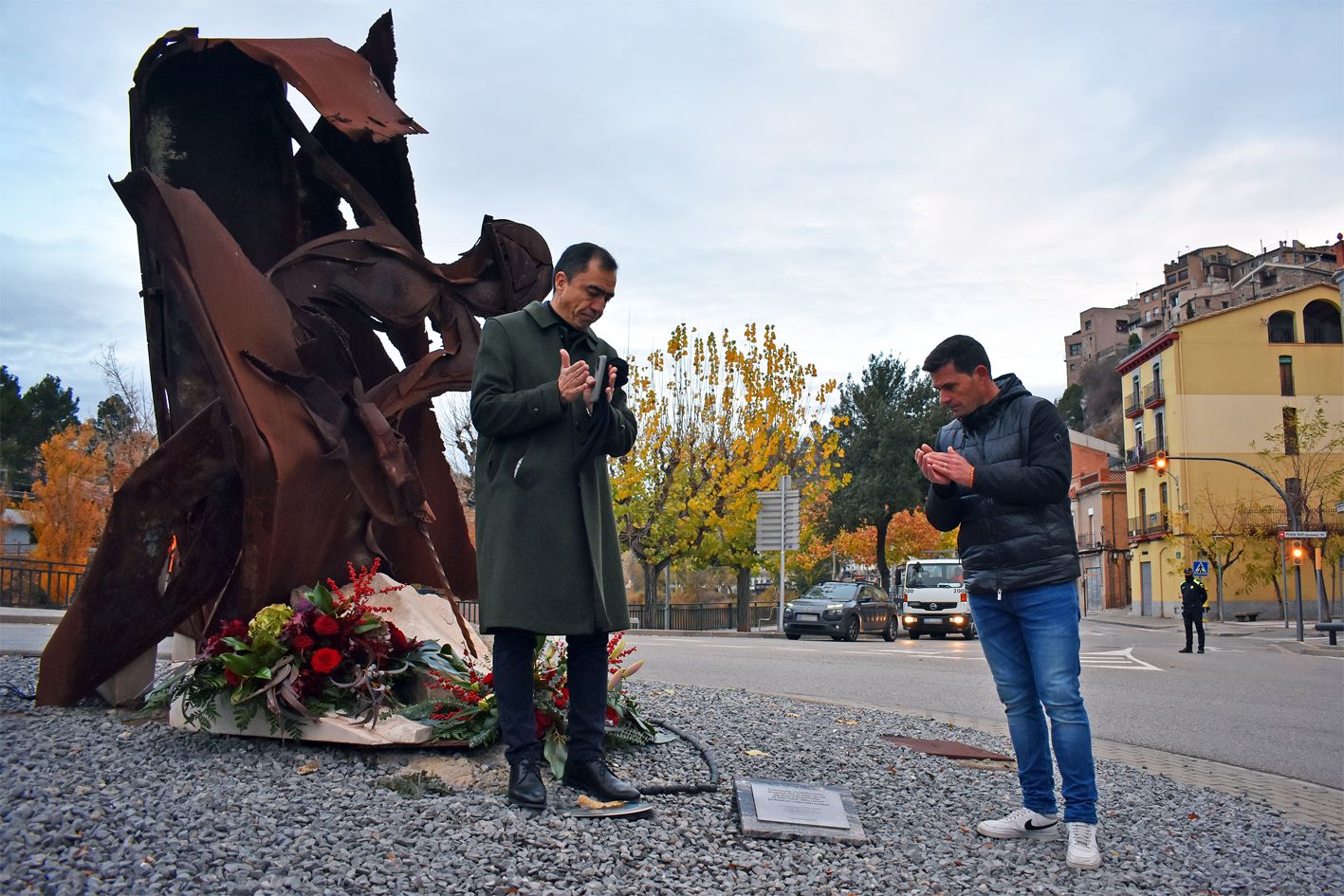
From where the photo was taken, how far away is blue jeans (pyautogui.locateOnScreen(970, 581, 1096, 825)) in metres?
3.95

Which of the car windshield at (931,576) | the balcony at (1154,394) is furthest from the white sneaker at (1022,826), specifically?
the balcony at (1154,394)

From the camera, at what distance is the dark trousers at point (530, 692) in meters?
3.84

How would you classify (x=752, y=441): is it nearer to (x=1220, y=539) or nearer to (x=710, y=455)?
(x=710, y=455)

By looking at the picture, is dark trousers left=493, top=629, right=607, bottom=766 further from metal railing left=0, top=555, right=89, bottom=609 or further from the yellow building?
the yellow building

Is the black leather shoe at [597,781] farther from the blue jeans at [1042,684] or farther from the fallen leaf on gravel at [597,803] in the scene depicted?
the blue jeans at [1042,684]

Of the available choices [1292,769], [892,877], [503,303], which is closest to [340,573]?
[503,303]

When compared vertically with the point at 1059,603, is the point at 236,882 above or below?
below

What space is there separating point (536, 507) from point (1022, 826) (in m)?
2.18

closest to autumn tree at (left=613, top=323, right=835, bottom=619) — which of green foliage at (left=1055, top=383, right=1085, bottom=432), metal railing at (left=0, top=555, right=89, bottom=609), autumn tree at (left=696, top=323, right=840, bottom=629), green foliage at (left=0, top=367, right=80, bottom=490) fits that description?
autumn tree at (left=696, top=323, right=840, bottom=629)

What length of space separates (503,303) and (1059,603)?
3.41 meters

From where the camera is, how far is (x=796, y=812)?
389 cm

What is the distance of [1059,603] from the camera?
3.97 metres

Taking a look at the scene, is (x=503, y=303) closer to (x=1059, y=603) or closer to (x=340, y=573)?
(x=340, y=573)

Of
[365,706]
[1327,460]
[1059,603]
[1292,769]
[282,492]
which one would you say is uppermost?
[1327,460]
